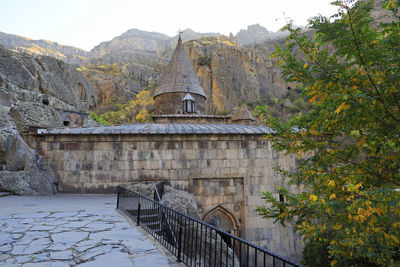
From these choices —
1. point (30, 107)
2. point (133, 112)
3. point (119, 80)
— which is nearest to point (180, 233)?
A: point (30, 107)

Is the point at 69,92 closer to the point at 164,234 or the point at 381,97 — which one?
the point at 164,234

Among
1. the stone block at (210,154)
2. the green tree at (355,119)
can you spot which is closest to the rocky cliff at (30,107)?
the stone block at (210,154)

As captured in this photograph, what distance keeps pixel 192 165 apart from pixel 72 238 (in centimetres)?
417

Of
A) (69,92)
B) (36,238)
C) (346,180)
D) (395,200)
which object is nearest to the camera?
(395,200)

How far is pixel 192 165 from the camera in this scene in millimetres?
7270

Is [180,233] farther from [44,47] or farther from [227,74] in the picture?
[44,47]

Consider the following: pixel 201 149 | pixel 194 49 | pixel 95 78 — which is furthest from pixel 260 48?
pixel 201 149

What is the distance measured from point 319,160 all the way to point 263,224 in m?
5.20

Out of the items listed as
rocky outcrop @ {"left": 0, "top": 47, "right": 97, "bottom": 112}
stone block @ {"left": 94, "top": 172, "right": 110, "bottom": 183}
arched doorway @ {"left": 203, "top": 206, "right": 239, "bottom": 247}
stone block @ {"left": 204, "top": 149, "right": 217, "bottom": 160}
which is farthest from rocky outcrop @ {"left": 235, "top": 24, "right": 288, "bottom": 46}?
stone block @ {"left": 94, "top": 172, "right": 110, "bottom": 183}

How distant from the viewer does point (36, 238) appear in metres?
3.46

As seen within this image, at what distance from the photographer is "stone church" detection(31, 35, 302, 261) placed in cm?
698

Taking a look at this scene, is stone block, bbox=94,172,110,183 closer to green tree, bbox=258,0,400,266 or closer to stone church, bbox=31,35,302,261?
stone church, bbox=31,35,302,261

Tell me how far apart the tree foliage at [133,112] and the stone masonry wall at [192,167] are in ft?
91.1

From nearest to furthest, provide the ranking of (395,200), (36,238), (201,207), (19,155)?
1. (395,200)
2. (36,238)
3. (19,155)
4. (201,207)
